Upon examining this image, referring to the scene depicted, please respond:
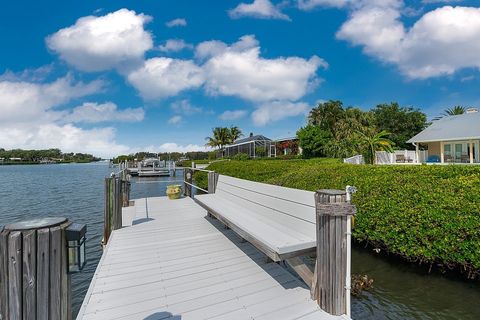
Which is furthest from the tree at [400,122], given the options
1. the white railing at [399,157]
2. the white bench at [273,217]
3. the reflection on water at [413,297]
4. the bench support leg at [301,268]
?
the bench support leg at [301,268]

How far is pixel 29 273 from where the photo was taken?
4.00ft

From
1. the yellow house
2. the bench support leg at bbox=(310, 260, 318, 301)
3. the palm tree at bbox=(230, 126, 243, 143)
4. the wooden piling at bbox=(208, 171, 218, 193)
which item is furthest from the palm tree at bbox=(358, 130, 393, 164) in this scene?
the palm tree at bbox=(230, 126, 243, 143)

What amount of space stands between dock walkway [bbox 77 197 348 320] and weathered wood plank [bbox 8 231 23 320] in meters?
1.43

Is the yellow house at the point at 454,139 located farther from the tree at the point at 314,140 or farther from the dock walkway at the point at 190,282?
the dock walkway at the point at 190,282

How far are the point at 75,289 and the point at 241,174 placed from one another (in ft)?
27.1

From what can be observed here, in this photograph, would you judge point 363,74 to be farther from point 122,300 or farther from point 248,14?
point 122,300

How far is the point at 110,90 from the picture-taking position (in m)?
21.1

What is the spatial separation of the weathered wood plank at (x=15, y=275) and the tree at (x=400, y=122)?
37.0 m

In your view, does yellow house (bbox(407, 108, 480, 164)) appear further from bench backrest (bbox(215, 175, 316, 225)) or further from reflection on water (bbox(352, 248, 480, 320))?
bench backrest (bbox(215, 175, 316, 225))

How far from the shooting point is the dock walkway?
2.50 meters

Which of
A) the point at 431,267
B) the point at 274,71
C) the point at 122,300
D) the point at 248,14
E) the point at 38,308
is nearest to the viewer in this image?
the point at 38,308

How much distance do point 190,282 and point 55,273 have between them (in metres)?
2.06

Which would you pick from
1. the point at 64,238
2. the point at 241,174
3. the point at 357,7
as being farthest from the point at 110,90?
the point at 64,238

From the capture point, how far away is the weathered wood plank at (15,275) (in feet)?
3.96
